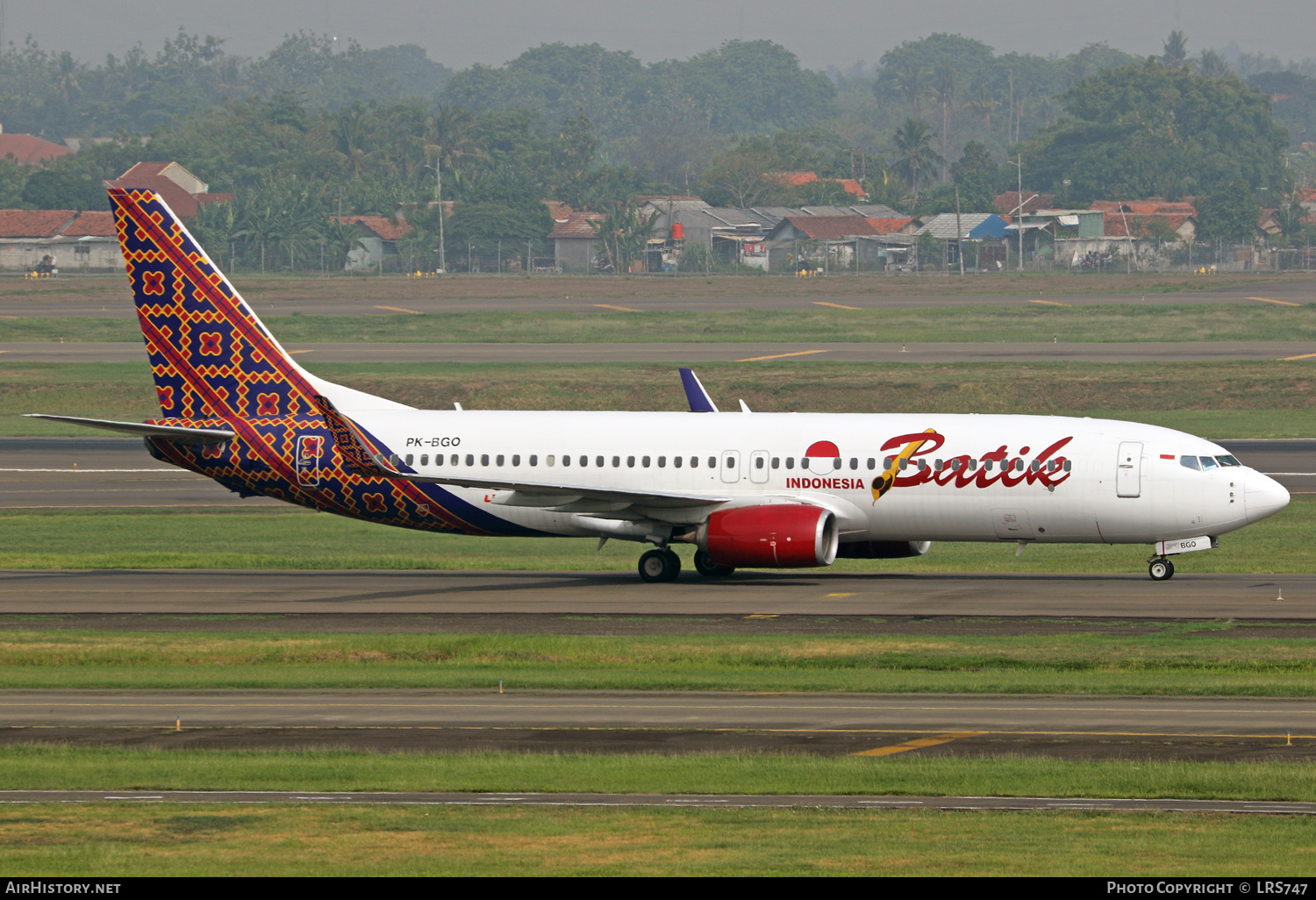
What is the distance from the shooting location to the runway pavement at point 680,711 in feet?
89.2

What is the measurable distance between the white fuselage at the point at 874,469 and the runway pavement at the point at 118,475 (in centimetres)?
2048

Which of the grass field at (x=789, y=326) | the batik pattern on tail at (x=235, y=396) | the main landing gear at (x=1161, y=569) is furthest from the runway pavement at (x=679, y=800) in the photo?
the grass field at (x=789, y=326)

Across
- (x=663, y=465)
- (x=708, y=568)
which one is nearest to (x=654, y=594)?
(x=708, y=568)

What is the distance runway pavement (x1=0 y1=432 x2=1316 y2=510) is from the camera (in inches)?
2547

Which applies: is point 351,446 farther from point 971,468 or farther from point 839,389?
point 839,389

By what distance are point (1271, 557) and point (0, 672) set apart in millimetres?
33615

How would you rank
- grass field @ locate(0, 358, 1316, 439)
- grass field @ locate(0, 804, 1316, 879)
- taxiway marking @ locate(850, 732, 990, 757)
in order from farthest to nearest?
grass field @ locate(0, 358, 1316, 439) → taxiway marking @ locate(850, 732, 990, 757) → grass field @ locate(0, 804, 1316, 879)

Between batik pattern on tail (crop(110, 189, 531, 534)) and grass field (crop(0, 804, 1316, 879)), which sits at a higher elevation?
batik pattern on tail (crop(110, 189, 531, 534))

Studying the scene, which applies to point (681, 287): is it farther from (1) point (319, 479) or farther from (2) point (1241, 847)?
(2) point (1241, 847)

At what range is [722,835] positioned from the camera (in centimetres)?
2025

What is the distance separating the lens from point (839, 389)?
9412cm

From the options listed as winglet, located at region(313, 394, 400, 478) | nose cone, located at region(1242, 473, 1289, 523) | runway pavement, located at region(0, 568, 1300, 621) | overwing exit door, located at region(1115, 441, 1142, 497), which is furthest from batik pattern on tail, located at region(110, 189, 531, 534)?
nose cone, located at region(1242, 473, 1289, 523)

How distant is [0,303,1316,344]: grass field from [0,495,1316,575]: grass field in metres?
63.4

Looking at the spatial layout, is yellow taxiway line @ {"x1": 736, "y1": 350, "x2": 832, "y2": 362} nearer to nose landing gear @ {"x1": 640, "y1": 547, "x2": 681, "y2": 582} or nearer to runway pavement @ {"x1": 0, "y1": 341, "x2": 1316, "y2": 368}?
runway pavement @ {"x1": 0, "y1": 341, "x2": 1316, "y2": 368}
